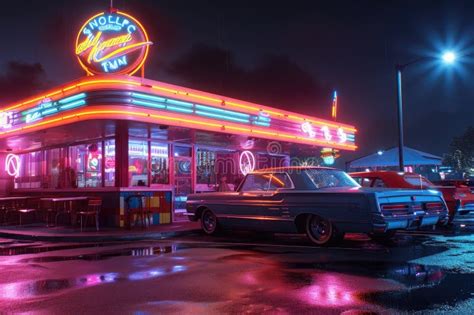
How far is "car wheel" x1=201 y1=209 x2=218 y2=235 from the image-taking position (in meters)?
13.9

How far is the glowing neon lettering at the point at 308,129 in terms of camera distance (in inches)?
896

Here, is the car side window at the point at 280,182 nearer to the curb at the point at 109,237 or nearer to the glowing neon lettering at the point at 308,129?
the curb at the point at 109,237

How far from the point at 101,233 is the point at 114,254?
3.99 m

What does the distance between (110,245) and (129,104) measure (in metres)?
4.42

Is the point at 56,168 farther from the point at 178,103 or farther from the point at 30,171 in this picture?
the point at 178,103

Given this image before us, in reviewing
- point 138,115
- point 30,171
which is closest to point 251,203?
point 138,115

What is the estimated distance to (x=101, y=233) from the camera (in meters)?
14.4

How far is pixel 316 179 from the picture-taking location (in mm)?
11719

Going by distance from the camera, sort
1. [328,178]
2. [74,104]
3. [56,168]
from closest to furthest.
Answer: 1. [328,178]
2. [74,104]
3. [56,168]

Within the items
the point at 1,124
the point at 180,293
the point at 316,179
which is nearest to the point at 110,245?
the point at 316,179

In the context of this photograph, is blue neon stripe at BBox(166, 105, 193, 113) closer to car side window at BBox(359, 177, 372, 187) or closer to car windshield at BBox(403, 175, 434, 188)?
car side window at BBox(359, 177, 372, 187)

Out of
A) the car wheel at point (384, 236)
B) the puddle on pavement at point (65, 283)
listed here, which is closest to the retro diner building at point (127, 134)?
the car wheel at point (384, 236)

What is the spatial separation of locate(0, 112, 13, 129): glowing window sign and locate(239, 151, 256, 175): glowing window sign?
9923 millimetres

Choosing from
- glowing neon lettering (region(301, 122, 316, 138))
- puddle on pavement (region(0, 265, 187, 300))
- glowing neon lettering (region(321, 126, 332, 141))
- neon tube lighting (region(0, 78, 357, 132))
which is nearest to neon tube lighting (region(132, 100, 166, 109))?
Result: neon tube lighting (region(0, 78, 357, 132))
